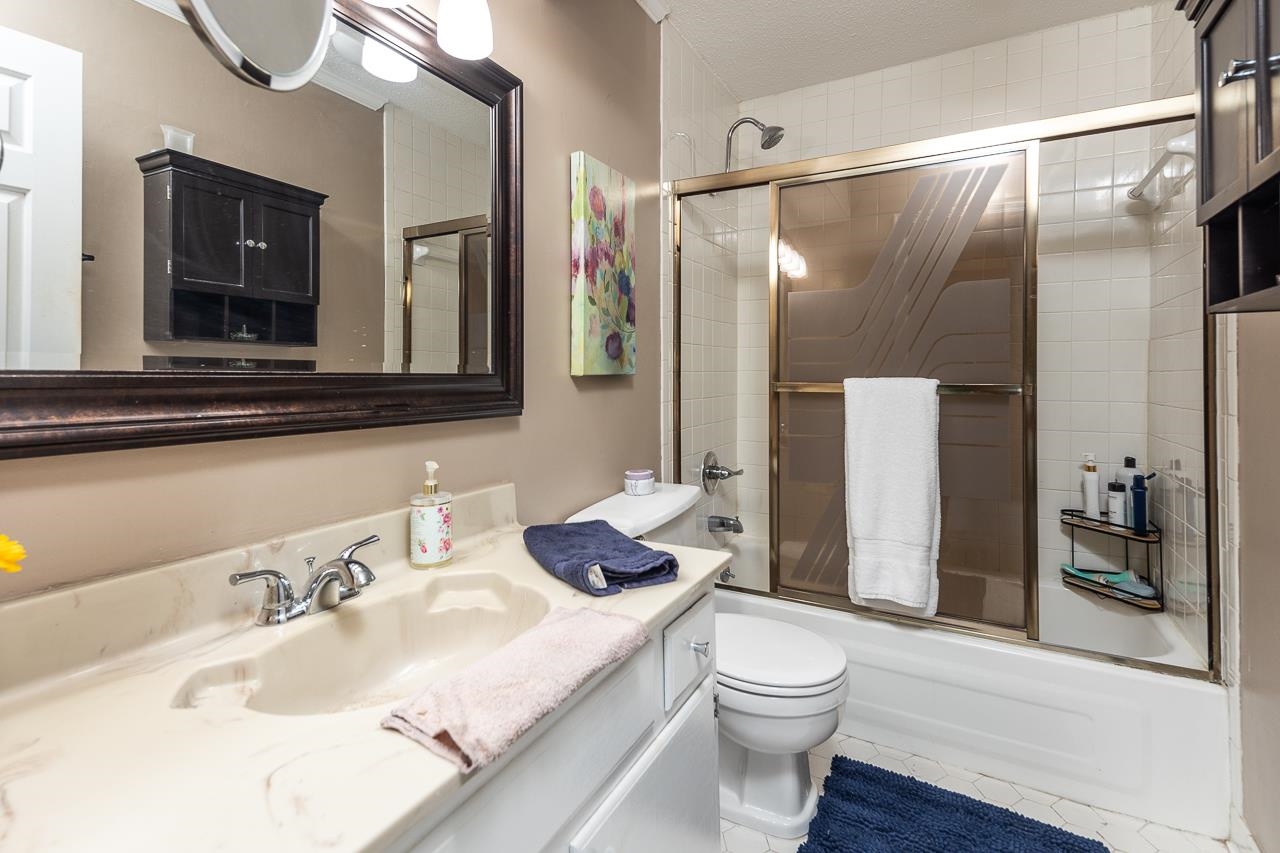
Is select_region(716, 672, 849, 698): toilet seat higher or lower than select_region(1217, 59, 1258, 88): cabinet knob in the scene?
lower

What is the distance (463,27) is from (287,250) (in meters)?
0.51

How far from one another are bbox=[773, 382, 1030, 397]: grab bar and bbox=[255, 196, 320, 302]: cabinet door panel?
143cm

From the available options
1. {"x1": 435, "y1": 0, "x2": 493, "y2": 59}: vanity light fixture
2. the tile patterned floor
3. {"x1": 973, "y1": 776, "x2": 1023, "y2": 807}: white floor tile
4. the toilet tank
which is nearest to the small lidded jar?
the toilet tank

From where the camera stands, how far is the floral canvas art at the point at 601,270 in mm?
1573

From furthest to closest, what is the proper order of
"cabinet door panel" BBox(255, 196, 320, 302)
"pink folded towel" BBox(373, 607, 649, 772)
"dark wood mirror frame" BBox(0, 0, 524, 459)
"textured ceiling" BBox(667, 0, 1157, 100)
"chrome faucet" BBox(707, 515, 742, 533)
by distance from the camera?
1. "chrome faucet" BBox(707, 515, 742, 533)
2. "textured ceiling" BBox(667, 0, 1157, 100)
3. "cabinet door panel" BBox(255, 196, 320, 302)
4. "dark wood mirror frame" BBox(0, 0, 524, 459)
5. "pink folded towel" BBox(373, 607, 649, 772)

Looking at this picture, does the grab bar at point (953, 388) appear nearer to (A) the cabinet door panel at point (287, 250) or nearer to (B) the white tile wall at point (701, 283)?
(B) the white tile wall at point (701, 283)

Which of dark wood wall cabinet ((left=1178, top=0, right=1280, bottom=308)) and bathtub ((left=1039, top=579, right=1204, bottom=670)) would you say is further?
bathtub ((left=1039, top=579, right=1204, bottom=670))

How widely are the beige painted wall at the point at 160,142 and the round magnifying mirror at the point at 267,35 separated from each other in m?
0.27

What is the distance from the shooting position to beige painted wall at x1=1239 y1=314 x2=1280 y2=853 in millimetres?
1220

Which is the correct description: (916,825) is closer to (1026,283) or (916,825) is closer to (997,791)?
(997,791)

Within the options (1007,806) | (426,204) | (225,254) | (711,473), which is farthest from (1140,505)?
(225,254)

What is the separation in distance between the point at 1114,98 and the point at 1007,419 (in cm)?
147

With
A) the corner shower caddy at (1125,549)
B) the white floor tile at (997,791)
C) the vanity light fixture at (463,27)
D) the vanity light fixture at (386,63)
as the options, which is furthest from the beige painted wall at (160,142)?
the corner shower caddy at (1125,549)

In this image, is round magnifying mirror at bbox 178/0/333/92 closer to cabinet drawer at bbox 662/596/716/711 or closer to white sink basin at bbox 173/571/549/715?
white sink basin at bbox 173/571/549/715
